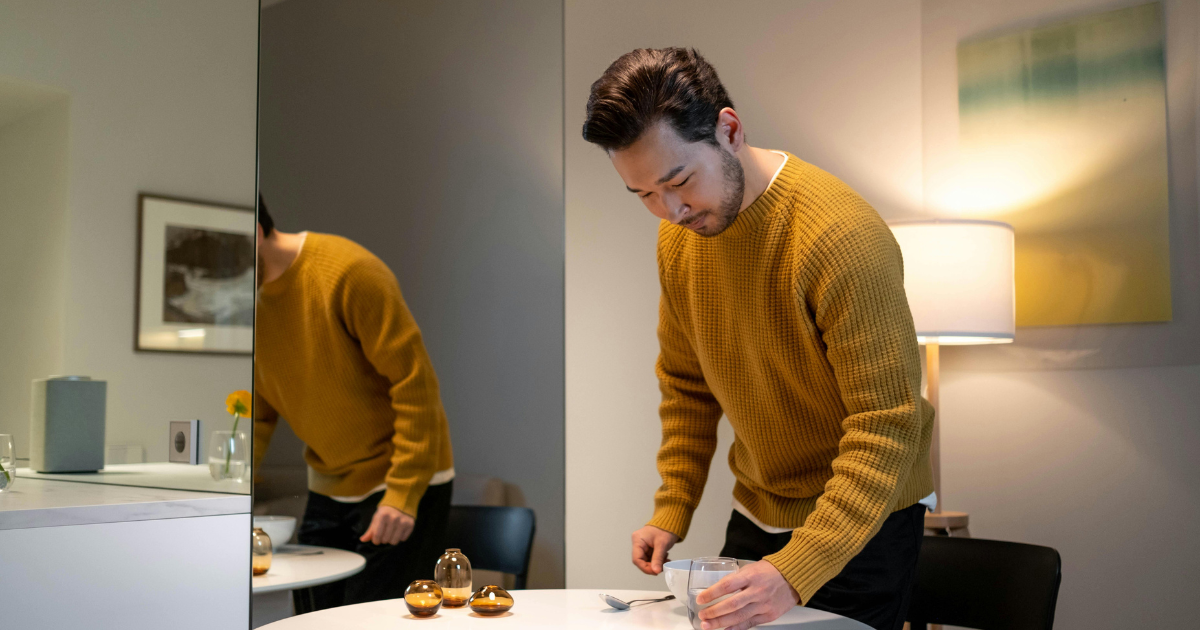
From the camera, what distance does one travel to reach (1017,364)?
2398 millimetres

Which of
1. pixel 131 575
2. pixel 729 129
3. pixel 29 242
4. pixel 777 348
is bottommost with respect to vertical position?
pixel 131 575

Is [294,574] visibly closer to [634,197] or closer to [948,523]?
[948,523]

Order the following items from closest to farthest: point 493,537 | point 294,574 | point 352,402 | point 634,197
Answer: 1. point 294,574
2. point 352,402
3. point 493,537
4. point 634,197

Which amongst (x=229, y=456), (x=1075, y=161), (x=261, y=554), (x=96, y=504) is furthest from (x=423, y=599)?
(x=1075, y=161)

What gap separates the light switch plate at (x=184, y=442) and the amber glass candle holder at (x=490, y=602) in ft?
1.27

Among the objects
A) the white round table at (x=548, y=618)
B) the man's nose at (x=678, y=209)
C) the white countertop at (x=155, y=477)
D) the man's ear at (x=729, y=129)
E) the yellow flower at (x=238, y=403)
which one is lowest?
the white round table at (x=548, y=618)

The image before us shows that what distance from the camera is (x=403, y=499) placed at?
6.60ft

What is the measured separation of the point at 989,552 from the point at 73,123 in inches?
61.3

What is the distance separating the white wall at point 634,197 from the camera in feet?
8.64

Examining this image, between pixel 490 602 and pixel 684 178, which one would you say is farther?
pixel 684 178

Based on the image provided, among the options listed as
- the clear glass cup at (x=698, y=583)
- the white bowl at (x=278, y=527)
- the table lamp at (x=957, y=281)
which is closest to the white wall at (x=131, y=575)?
the clear glass cup at (x=698, y=583)

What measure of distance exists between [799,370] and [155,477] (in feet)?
2.99

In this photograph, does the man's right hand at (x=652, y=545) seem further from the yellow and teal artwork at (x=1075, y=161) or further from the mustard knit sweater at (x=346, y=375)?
the yellow and teal artwork at (x=1075, y=161)

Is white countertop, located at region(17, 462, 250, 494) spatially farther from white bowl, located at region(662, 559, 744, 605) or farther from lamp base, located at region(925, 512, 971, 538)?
lamp base, located at region(925, 512, 971, 538)
